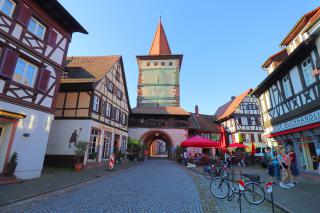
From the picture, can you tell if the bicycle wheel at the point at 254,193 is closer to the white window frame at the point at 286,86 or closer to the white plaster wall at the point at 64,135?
the white window frame at the point at 286,86

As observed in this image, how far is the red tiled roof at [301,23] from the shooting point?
34.5 feet

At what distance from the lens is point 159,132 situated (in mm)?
29156

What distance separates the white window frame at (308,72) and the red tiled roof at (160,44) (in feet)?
106

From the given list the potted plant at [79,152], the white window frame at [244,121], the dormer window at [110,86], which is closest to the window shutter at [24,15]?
the potted plant at [79,152]

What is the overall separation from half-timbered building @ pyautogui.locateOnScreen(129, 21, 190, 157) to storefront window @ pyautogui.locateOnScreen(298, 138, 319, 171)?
59.8 feet

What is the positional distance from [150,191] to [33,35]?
930 centimetres

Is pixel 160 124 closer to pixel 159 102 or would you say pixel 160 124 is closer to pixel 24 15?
pixel 159 102

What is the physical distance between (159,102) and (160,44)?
15.5 metres

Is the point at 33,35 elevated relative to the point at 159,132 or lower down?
elevated

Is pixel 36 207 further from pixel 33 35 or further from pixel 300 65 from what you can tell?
pixel 300 65

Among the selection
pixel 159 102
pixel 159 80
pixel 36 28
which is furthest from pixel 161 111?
pixel 36 28

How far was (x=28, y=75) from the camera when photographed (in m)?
9.00

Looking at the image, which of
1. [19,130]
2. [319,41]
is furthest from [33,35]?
[319,41]

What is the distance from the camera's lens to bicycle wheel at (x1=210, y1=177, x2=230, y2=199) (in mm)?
6100
